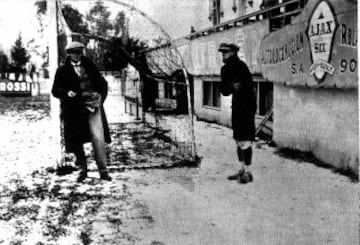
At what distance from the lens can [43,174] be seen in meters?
3.68

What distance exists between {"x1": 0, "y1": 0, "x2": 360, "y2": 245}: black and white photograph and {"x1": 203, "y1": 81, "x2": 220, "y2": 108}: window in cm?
3

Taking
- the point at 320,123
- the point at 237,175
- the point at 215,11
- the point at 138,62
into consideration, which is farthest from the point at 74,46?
the point at 320,123

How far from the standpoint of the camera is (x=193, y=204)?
9.39 feet

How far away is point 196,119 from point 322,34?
116cm

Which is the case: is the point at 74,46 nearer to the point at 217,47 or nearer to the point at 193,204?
the point at 217,47

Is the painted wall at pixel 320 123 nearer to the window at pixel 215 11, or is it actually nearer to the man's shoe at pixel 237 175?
the man's shoe at pixel 237 175

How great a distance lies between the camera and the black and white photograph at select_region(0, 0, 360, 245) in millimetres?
2305

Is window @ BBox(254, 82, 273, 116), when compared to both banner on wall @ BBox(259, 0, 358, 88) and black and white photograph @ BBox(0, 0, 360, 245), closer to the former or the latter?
black and white photograph @ BBox(0, 0, 360, 245)

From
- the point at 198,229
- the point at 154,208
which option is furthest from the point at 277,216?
the point at 154,208

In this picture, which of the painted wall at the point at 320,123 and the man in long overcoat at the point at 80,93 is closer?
the man in long overcoat at the point at 80,93

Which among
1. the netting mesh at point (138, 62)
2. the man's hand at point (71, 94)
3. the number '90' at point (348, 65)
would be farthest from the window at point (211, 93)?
the man's hand at point (71, 94)

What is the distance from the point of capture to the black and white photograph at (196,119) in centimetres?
230

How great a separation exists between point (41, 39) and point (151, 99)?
2.61 ft

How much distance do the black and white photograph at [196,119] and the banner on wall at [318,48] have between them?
1 cm
